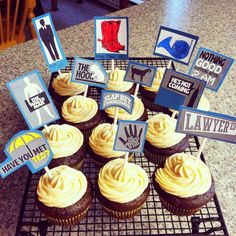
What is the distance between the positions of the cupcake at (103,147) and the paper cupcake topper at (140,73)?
0.21m

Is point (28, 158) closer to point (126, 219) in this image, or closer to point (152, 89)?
point (126, 219)

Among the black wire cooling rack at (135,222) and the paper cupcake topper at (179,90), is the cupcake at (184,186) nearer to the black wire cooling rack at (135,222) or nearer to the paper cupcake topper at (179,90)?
the black wire cooling rack at (135,222)

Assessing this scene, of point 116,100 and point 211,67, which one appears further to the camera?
point 211,67

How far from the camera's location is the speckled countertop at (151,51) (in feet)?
4.54

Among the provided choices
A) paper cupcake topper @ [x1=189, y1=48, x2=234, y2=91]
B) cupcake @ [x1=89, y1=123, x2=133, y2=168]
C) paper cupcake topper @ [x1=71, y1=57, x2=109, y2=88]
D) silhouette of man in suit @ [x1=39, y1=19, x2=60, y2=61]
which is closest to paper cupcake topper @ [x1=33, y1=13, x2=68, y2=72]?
silhouette of man in suit @ [x1=39, y1=19, x2=60, y2=61]

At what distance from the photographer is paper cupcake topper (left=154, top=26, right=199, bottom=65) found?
1.51 meters

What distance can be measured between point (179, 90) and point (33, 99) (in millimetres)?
525

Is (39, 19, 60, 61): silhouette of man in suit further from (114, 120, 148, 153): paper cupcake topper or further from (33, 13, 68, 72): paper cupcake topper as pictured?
(114, 120, 148, 153): paper cupcake topper

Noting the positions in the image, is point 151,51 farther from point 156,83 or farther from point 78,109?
point 78,109

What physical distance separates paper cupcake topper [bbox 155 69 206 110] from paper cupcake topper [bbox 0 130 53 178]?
505 mm

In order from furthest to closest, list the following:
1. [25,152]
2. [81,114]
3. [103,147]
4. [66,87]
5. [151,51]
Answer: [151,51] < [66,87] < [81,114] < [103,147] < [25,152]

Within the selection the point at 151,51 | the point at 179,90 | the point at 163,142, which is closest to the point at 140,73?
the point at 179,90

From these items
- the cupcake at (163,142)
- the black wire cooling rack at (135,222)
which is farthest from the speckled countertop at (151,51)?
the cupcake at (163,142)

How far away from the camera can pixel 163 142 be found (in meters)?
1.50
